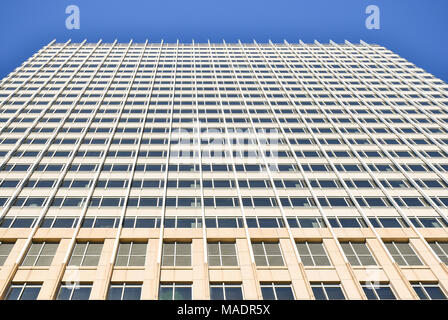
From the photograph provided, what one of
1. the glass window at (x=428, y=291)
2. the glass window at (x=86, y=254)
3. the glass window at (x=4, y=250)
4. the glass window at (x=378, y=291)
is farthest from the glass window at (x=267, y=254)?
the glass window at (x=4, y=250)

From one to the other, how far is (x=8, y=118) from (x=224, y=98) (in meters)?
28.8

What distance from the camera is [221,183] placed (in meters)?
30.9

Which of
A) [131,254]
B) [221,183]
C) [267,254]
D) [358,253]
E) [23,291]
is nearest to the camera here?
[23,291]

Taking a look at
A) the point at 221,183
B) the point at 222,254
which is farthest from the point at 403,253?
the point at 221,183

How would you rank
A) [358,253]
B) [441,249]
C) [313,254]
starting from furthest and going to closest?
[441,249] < [358,253] < [313,254]

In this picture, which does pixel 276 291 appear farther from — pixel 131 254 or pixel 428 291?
pixel 131 254

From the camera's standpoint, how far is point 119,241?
24125 millimetres

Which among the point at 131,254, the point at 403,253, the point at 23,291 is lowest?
the point at 23,291

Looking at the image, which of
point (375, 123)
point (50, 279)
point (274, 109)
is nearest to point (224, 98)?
point (274, 109)

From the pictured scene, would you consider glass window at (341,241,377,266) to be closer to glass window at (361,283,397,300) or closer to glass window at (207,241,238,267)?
glass window at (361,283,397,300)

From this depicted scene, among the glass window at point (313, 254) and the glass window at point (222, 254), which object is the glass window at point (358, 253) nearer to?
the glass window at point (313, 254)

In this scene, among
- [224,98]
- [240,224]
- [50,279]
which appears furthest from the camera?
[224,98]

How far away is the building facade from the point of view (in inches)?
856
